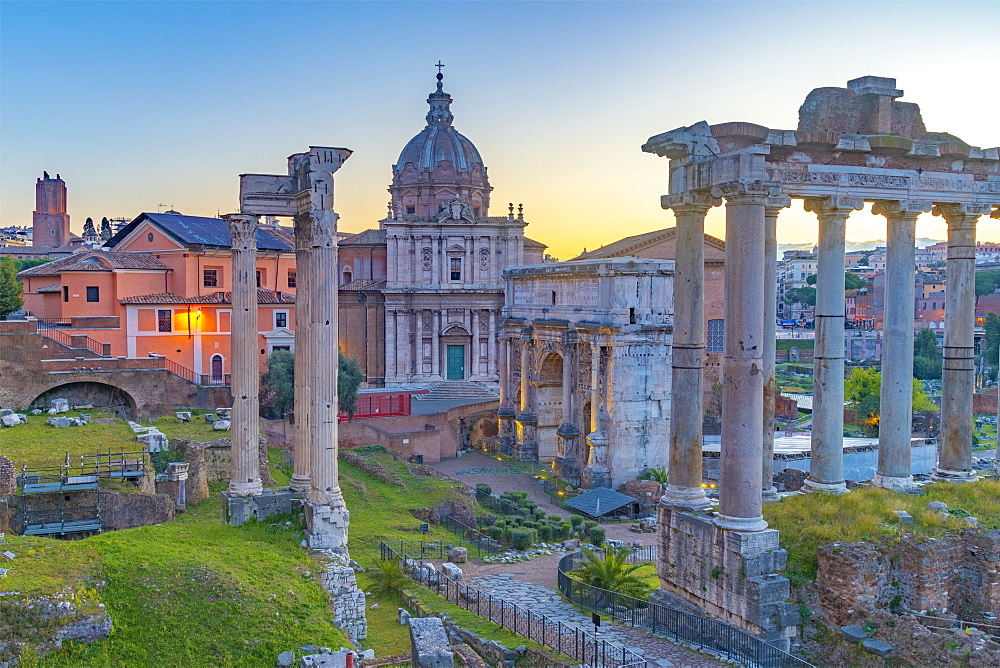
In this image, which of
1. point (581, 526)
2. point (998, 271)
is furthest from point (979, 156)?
point (998, 271)

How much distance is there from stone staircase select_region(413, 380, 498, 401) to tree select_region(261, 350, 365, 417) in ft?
24.6

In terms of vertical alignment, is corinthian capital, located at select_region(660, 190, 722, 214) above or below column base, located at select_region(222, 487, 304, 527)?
above

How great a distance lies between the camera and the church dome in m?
56.2

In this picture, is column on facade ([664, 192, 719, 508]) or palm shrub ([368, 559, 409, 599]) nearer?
column on facade ([664, 192, 719, 508])

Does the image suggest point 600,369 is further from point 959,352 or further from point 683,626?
point 683,626

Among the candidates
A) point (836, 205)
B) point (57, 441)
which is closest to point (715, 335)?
point (836, 205)

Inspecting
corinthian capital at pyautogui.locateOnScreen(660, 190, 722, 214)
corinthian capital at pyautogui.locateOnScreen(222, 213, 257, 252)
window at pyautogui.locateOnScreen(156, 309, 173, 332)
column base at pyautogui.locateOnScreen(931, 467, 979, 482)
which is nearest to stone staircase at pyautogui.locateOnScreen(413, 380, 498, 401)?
window at pyautogui.locateOnScreen(156, 309, 173, 332)

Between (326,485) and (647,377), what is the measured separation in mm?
20692

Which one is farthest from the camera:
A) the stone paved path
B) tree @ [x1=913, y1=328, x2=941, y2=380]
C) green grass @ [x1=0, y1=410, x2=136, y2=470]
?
tree @ [x1=913, y1=328, x2=941, y2=380]

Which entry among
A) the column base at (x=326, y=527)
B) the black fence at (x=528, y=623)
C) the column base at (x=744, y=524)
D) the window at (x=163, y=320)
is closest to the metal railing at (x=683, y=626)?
the black fence at (x=528, y=623)

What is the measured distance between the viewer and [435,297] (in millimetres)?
52812

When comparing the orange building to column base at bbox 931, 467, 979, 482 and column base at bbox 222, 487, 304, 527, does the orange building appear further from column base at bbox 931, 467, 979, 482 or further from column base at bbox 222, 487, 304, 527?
column base at bbox 931, 467, 979, 482

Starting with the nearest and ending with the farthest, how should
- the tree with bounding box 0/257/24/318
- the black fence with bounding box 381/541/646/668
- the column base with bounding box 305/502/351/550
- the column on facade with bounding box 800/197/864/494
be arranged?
the black fence with bounding box 381/541/646/668
the column base with bounding box 305/502/351/550
the column on facade with bounding box 800/197/864/494
the tree with bounding box 0/257/24/318

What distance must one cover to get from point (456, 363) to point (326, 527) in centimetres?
3761
